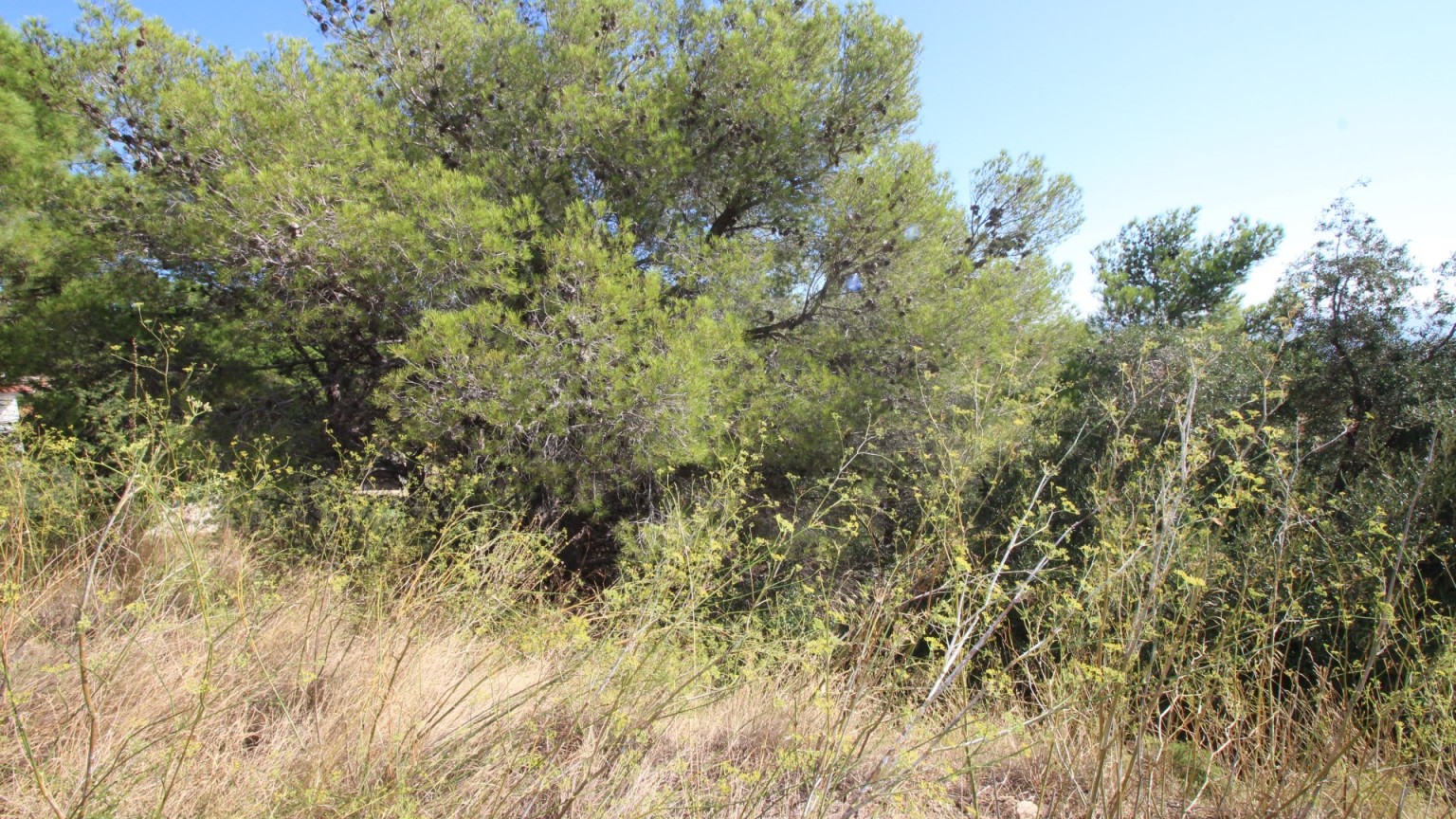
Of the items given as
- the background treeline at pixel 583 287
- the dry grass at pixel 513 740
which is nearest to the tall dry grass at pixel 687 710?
the dry grass at pixel 513 740

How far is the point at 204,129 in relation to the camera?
179 inches

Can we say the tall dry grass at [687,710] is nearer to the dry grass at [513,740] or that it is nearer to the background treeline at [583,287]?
the dry grass at [513,740]

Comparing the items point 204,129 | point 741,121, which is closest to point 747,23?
point 741,121

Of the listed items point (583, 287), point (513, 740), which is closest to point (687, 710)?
point (513, 740)

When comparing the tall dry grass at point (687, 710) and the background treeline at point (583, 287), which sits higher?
the background treeline at point (583, 287)

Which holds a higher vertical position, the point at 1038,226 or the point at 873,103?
the point at 873,103

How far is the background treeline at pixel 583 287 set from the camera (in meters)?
4.56

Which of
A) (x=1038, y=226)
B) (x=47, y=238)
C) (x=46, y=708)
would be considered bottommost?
(x=46, y=708)

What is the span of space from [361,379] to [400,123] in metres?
2.20

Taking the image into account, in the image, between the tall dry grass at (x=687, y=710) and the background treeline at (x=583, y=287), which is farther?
the background treeline at (x=583, y=287)

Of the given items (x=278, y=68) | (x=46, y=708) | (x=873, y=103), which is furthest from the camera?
(x=873, y=103)

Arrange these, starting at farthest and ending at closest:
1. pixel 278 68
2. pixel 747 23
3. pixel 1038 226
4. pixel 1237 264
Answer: pixel 1237 264 < pixel 1038 226 < pixel 747 23 < pixel 278 68

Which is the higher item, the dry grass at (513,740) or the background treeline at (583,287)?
the background treeline at (583,287)

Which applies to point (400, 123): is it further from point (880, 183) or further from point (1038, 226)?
point (1038, 226)
